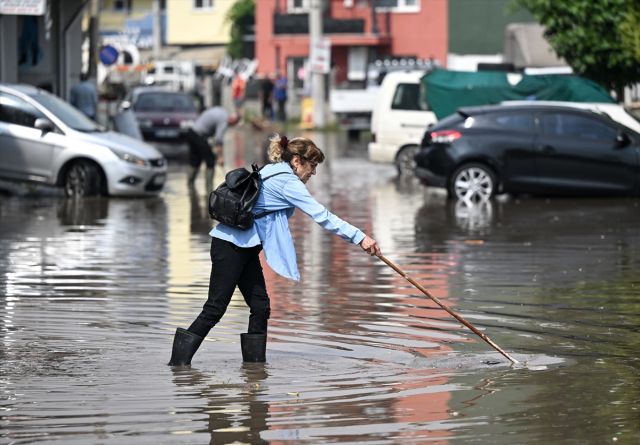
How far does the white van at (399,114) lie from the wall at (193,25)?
5197 centimetres

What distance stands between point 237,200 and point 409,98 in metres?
16.9

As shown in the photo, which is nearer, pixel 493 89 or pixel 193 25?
pixel 493 89

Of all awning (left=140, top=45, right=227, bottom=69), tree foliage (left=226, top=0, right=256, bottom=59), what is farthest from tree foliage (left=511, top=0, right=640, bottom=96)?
awning (left=140, top=45, right=227, bottom=69)

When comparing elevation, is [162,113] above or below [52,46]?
below

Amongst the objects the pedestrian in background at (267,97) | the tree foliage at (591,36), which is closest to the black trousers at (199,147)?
the tree foliage at (591,36)

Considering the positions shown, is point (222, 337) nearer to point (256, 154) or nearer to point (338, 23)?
point (256, 154)

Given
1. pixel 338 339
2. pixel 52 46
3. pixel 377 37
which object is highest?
pixel 377 37

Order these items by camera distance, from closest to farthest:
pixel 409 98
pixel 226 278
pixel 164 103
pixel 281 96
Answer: pixel 226 278 < pixel 409 98 < pixel 164 103 < pixel 281 96

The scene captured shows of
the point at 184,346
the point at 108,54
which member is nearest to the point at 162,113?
the point at 108,54

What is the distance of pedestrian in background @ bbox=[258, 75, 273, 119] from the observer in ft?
163

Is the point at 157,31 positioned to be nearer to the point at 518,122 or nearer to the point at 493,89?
the point at 493,89

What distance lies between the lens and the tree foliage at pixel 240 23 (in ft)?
224

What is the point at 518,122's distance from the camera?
19203 millimetres

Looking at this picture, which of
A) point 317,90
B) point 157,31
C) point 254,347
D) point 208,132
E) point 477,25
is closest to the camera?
point 254,347
